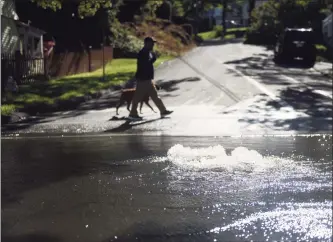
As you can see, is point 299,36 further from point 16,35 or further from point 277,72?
point 16,35

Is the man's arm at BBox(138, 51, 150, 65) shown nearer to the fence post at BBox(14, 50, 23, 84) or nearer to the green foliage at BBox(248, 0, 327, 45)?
the fence post at BBox(14, 50, 23, 84)

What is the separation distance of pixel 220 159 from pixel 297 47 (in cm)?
2318

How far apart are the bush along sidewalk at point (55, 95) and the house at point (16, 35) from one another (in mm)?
4943

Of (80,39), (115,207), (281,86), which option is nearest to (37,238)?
(115,207)

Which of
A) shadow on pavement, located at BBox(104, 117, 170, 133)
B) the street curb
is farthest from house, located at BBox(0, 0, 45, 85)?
shadow on pavement, located at BBox(104, 117, 170, 133)

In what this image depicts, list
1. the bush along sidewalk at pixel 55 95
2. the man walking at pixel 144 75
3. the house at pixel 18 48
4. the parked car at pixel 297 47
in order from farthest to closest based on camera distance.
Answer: the parked car at pixel 297 47 < the house at pixel 18 48 < the bush along sidewalk at pixel 55 95 < the man walking at pixel 144 75

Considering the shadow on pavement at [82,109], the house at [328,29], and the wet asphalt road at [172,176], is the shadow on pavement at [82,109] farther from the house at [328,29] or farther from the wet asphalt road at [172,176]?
the house at [328,29]

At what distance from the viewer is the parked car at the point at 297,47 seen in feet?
96.7

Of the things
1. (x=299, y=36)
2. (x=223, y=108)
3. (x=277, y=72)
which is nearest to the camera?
(x=223, y=108)

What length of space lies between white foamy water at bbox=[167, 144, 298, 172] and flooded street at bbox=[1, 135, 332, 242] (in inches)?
0.6

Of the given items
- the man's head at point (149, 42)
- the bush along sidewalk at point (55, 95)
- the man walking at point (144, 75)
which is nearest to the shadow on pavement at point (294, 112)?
the man walking at point (144, 75)

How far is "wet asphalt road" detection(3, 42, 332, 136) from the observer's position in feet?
36.0

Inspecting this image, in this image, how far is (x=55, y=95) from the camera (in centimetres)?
1577

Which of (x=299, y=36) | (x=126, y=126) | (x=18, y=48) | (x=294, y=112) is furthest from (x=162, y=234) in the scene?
(x=299, y=36)
